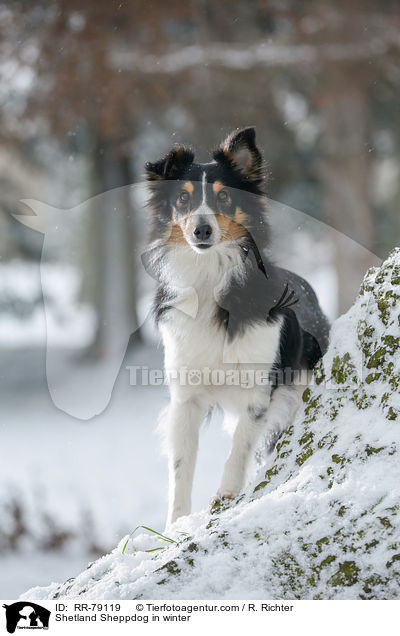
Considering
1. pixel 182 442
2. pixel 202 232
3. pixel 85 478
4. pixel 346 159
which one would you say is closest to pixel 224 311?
pixel 202 232

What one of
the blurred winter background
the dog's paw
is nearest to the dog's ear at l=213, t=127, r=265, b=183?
the dog's paw

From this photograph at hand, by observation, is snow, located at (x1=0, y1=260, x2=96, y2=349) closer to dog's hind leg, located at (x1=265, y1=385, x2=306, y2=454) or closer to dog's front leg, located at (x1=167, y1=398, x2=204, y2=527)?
dog's front leg, located at (x1=167, y1=398, x2=204, y2=527)

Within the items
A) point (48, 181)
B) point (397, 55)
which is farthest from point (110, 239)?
point (397, 55)

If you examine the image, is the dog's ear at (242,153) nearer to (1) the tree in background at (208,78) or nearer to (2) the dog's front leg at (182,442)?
(2) the dog's front leg at (182,442)

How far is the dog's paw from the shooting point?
2.69m

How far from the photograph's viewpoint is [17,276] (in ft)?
38.3

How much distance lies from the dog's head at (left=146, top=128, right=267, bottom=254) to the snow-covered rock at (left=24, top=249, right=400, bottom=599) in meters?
0.90

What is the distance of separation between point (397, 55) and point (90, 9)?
4.88 meters

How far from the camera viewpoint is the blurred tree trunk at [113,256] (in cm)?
1173

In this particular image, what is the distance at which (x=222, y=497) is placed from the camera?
279 centimetres
